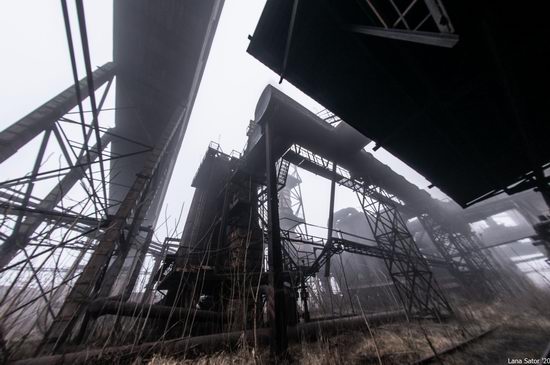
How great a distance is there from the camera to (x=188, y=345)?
3.04 m

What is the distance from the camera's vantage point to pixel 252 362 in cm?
277

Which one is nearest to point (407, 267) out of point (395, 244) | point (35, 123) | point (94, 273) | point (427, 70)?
point (395, 244)

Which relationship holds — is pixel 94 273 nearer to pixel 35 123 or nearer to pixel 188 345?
pixel 188 345

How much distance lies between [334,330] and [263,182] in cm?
634

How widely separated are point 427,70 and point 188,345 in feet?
19.4

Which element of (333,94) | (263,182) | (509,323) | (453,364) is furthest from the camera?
(263,182)

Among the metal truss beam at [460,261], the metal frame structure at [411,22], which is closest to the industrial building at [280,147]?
the metal frame structure at [411,22]

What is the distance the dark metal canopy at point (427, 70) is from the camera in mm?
2367

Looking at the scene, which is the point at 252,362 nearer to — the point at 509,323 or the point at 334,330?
the point at 334,330

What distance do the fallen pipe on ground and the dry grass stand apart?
177mm

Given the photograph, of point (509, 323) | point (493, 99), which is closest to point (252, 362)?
point (493, 99)

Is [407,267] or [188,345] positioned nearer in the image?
[188,345]

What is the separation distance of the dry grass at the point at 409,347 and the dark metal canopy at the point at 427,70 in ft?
11.8

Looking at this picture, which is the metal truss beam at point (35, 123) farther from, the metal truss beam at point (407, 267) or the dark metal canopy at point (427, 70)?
the metal truss beam at point (407, 267)
